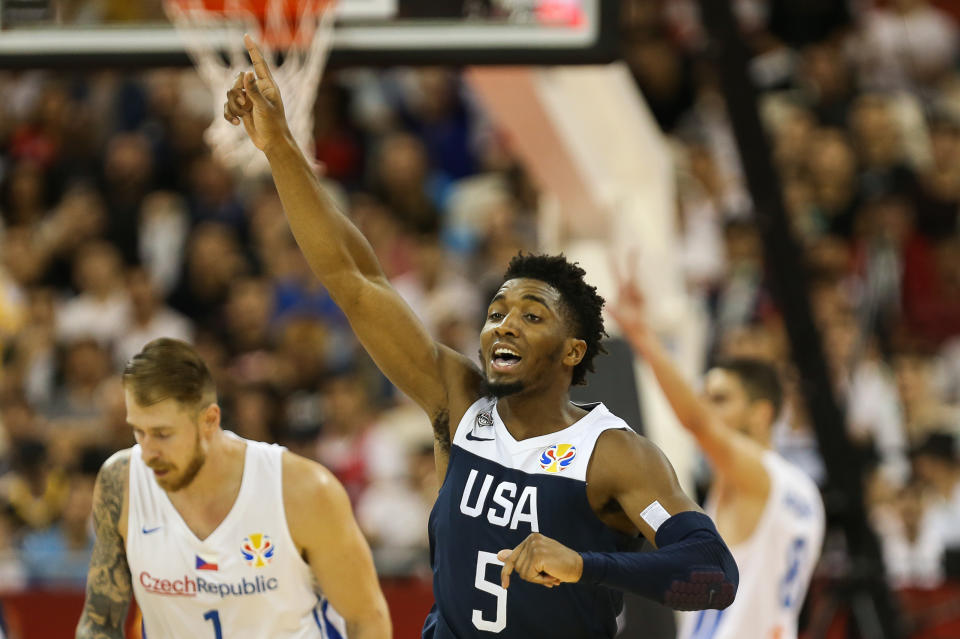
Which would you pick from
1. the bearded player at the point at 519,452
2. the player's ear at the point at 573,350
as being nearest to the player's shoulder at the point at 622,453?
the bearded player at the point at 519,452

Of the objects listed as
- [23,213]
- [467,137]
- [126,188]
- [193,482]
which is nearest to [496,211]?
[467,137]

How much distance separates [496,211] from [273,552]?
628cm

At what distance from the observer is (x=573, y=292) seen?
405cm

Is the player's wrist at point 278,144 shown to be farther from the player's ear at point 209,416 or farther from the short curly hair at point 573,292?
the player's ear at point 209,416

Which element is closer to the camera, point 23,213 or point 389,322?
point 389,322

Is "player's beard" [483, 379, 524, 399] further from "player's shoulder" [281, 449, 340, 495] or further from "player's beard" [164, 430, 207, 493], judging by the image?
"player's beard" [164, 430, 207, 493]

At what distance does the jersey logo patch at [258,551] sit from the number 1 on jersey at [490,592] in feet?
3.48

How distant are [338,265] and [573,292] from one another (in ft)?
2.28

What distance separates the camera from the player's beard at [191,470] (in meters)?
4.64

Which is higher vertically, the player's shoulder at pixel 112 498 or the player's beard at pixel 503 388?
the player's beard at pixel 503 388

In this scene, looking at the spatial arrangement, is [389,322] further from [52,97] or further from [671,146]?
[52,97]

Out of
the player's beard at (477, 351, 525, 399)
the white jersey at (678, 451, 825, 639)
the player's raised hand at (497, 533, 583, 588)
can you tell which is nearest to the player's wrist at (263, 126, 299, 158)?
the player's beard at (477, 351, 525, 399)

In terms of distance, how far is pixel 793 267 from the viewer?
25.7 ft

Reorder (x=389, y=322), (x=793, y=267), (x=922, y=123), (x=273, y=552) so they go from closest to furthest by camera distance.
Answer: (x=389, y=322)
(x=273, y=552)
(x=793, y=267)
(x=922, y=123)
